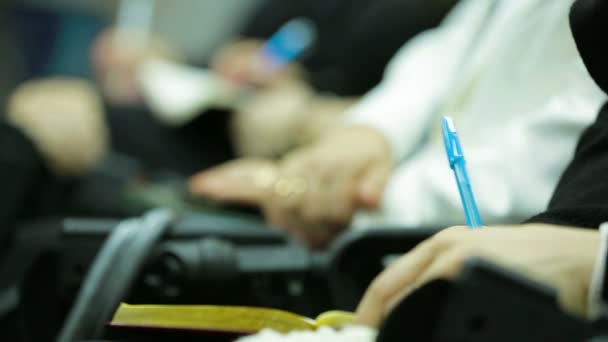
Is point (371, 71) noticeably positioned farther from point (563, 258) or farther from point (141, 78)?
point (563, 258)

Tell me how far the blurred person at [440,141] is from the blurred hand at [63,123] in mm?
146

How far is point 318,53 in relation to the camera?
4.89 ft

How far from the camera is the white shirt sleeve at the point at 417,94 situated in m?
0.73

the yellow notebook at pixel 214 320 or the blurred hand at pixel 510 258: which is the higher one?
the blurred hand at pixel 510 258

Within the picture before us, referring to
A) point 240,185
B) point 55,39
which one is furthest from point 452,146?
point 55,39

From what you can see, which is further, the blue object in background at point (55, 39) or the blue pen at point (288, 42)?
the blue object in background at point (55, 39)

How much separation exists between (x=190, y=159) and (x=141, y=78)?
1.16 ft

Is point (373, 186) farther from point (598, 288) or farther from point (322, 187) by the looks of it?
point (598, 288)

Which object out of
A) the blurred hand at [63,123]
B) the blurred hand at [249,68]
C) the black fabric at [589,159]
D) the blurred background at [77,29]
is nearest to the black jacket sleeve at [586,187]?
the black fabric at [589,159]

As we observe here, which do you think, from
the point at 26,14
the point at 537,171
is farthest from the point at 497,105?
the point at 26,14

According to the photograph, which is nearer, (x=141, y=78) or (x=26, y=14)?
(x=141, y=78)

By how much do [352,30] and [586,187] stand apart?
3.55 feet

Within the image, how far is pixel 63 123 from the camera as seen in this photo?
0.82 m

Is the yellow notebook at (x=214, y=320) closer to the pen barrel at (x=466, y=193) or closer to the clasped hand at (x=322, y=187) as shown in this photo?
the pen barrel at (x=466, y=193)
